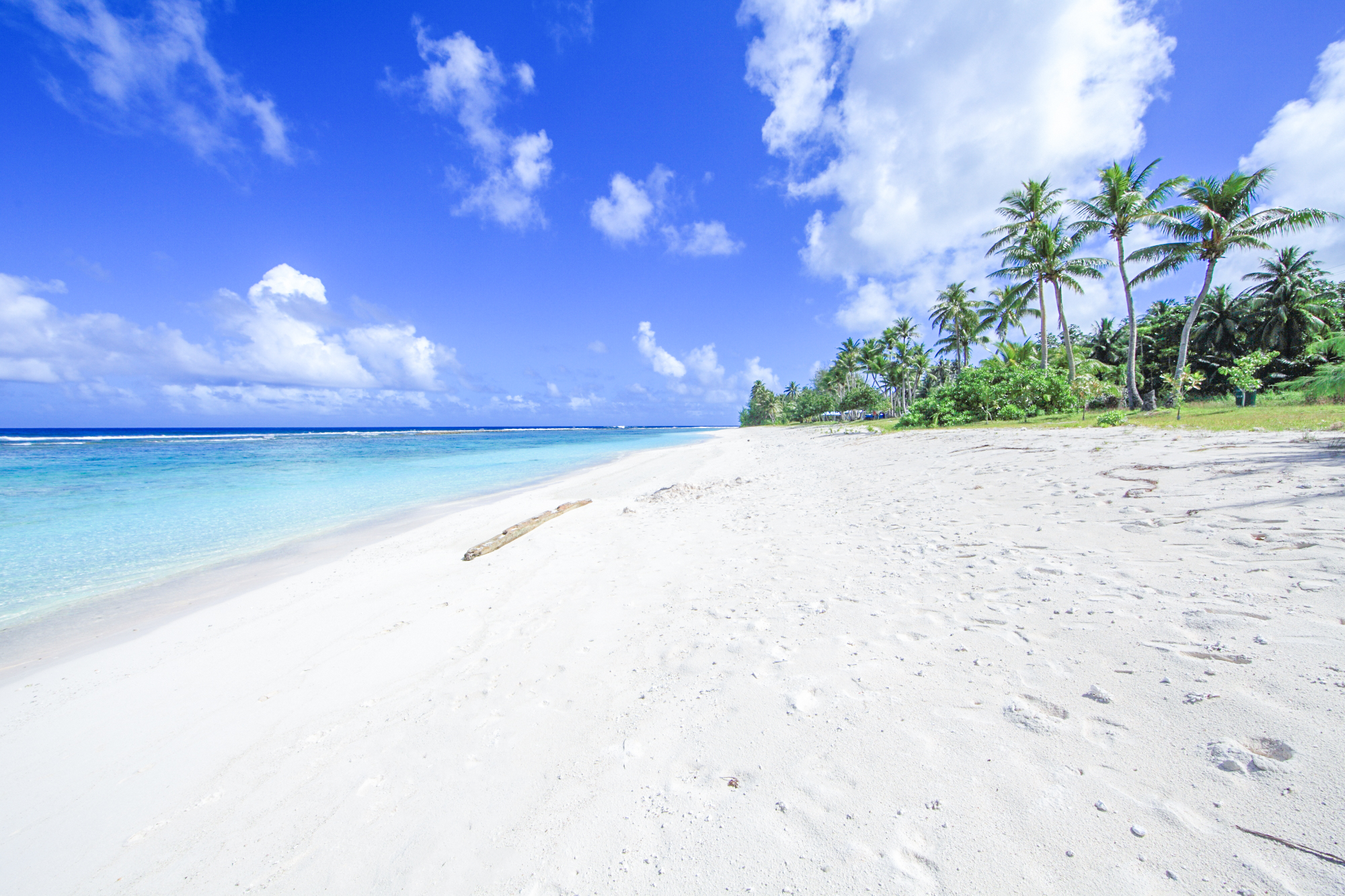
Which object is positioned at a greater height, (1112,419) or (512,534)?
(1112,419)

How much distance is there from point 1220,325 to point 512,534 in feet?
165

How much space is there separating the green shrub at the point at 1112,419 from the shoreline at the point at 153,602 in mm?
22178

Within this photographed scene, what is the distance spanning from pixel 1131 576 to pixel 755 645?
10.3 ft

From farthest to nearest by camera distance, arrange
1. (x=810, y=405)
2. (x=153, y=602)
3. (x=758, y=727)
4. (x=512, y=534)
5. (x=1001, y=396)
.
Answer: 1. (x=810, y=405)
2. (x=1001, y=396)
3. (x=512, y=534)
4. (x=153, y=602)
5. (x=758, y=727)

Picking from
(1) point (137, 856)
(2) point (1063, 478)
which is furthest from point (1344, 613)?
(1) point (137, 856)

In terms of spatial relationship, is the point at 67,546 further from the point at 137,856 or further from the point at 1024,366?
the point at 1024,366

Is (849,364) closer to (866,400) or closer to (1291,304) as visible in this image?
(866,400)

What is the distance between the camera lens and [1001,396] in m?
26.0

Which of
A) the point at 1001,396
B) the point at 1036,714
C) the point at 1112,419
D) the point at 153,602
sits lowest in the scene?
Result: the point at 153,602

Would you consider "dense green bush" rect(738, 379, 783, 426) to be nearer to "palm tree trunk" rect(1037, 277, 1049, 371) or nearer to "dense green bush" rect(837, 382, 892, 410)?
"dense green bush" rect(837, 382, 892, 410)

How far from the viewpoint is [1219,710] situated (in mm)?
2234

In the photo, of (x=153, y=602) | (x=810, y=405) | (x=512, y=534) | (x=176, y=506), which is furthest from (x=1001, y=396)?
(x=810, y=405)

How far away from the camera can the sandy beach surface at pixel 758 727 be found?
1867 millimetres

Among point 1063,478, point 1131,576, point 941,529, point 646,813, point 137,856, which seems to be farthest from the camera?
point 1063,478
